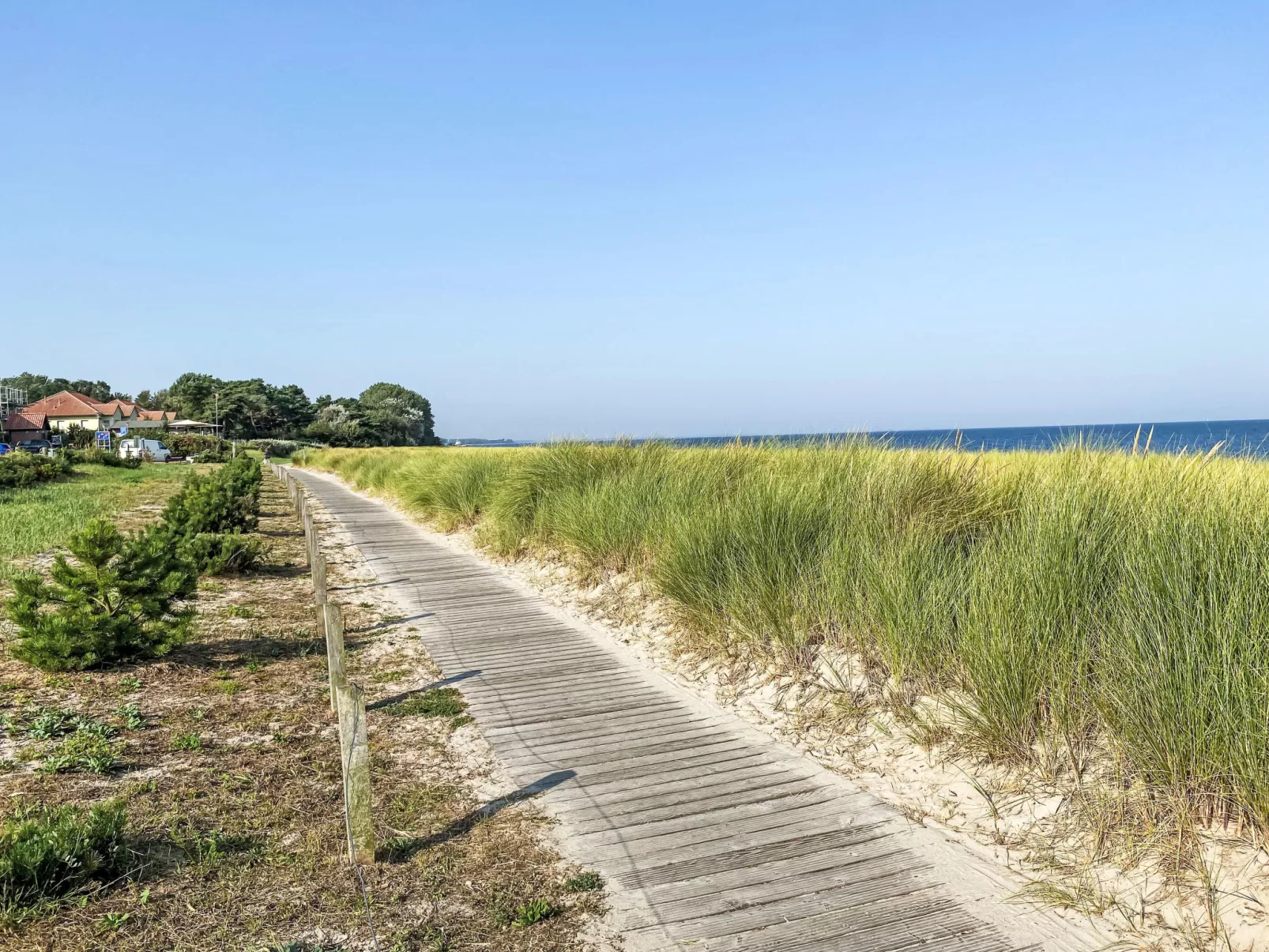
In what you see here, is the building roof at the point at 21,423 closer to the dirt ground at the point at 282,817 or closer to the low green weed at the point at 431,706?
the dirt ground at the point at 282,817

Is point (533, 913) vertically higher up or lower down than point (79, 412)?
lower down

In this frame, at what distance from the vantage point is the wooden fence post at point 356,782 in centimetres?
321

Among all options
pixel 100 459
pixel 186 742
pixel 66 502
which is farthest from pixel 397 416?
pixel 186 742

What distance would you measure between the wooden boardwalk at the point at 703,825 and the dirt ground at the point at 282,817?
238mm

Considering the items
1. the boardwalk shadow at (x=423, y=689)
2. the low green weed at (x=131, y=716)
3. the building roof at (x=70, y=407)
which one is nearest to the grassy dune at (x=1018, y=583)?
the boardwalk shadow at (x=423, y=689)

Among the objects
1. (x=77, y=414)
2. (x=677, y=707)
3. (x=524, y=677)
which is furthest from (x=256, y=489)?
(x=77, y=414)

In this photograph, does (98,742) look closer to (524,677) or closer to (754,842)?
(524,677)

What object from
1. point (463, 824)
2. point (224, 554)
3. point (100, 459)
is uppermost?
point (100, 459)

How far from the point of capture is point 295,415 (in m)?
76.5

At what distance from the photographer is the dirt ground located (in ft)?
9.16

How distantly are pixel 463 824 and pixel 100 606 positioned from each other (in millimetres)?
4086

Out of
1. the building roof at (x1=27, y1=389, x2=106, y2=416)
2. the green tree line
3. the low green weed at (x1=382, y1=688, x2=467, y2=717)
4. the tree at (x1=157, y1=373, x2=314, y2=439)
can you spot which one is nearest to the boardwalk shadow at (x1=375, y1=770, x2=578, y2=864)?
the low green weed at (x1=382, y1=688, x2=467, y2=717)

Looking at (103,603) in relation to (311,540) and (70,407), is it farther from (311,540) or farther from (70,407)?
(70,407)

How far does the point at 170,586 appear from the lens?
5.79 meters
